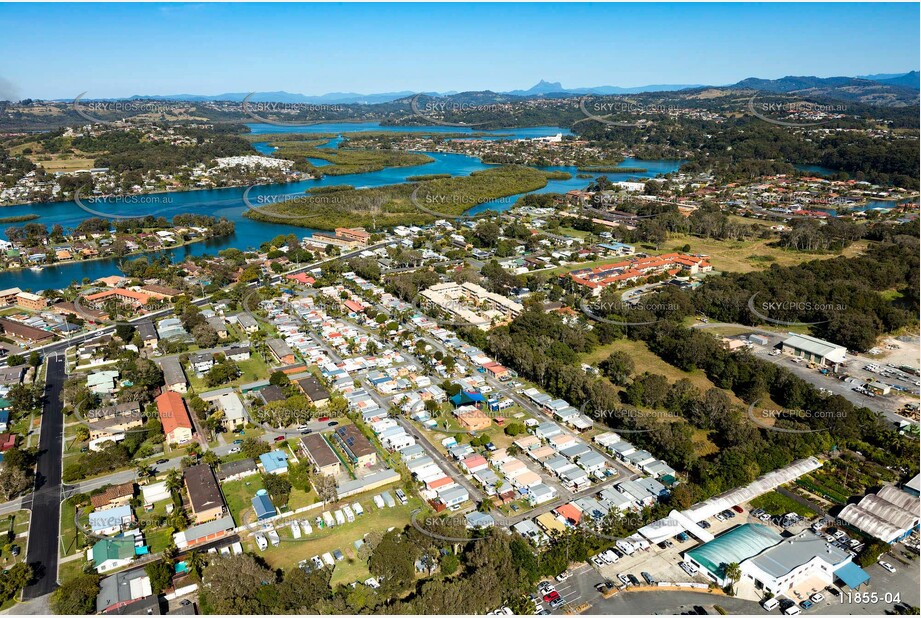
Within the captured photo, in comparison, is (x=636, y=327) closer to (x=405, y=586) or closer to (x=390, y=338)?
(x=390, y=338)

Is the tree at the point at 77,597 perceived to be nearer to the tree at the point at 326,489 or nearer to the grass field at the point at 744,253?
the tree at the point at 326,489

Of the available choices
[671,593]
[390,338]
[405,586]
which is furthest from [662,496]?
[390,338]

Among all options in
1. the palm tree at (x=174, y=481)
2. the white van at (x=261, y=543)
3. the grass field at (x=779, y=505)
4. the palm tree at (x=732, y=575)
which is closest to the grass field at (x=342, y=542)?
the white van at (x=261, y=543)

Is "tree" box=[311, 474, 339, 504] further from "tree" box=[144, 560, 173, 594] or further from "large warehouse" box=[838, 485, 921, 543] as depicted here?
"large warehouse" box=[838, 485, 921, 543]

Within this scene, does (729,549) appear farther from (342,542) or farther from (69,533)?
(69,533)

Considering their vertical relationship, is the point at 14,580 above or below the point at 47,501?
above

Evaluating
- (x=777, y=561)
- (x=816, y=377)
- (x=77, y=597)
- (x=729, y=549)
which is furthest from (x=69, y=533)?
(x=816, y=377)
